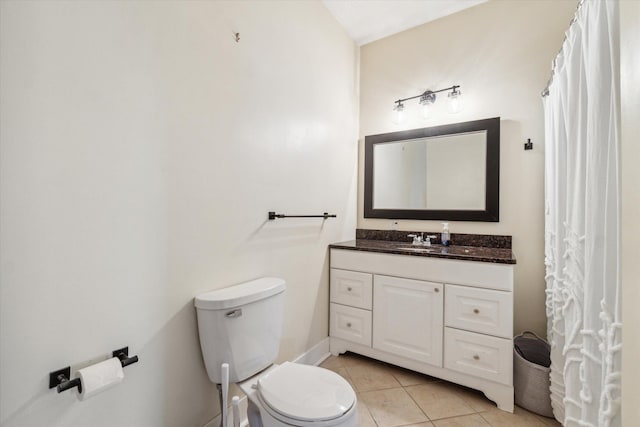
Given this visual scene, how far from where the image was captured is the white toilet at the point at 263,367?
1.00 m

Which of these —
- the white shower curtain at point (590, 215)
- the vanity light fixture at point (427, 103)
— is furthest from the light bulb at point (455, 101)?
the white shower curtain at point (590, 215)

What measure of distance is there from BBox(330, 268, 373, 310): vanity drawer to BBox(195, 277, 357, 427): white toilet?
31.2 inches

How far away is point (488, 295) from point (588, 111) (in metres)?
1.06

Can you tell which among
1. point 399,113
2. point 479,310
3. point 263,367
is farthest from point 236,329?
point 399,113

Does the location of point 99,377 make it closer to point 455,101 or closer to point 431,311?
point 431,311

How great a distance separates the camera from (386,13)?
225 cm

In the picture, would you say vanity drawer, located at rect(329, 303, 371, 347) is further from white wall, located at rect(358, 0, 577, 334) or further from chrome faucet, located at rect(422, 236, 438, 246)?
white wall, located at rect(358, 0, 577, 334)

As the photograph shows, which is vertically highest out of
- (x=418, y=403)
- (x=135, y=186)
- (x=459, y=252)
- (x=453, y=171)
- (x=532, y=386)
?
(x=453, y=171)

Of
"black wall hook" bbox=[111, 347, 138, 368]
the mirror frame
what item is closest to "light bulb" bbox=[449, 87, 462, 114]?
the mirror frame

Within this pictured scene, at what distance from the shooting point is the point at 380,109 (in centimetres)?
257

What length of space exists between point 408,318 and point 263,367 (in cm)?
100

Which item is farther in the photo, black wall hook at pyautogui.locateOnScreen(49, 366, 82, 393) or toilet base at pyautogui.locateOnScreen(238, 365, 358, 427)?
toilet base at pyautogui.locateOnScreen(238, 365, 358, 427)

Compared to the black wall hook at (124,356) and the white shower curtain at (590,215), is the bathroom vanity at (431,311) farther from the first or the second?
the black wall hook at (124,356)

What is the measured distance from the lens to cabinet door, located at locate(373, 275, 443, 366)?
177 centimetres
